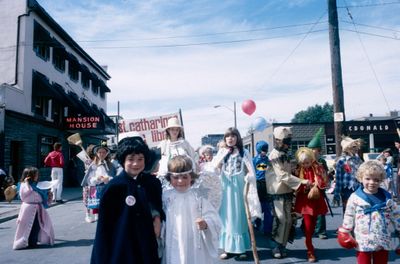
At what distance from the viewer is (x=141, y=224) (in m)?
2.88

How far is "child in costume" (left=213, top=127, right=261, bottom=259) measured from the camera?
5156 mm

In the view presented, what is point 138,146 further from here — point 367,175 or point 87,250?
point 87,250

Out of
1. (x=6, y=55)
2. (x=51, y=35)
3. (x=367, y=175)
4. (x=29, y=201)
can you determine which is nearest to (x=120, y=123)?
(x=29, y=201)

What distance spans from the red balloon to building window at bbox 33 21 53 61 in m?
11.8

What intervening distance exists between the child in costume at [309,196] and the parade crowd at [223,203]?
0.01 metres

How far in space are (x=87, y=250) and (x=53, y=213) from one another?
519 cm

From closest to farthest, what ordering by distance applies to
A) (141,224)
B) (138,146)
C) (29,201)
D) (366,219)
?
(141,224) → (138,146) → (366,219) → (29,201)

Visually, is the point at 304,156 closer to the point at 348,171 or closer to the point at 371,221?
the point at 348,171

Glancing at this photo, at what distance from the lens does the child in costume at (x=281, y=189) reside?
5180 mm

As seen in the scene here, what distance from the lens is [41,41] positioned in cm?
1836

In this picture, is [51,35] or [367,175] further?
[51,35]

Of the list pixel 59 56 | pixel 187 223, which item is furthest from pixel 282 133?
pixel 59 56

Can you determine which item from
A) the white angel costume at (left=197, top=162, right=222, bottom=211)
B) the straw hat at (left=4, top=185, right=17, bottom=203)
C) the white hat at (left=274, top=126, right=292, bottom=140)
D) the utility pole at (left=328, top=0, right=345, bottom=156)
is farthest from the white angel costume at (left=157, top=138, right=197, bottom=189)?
the straw hat at (left=4, top=185, right=17, bottom=203)

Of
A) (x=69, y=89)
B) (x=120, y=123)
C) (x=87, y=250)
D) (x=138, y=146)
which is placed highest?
(x=69, y=89)
